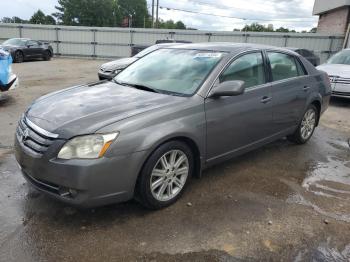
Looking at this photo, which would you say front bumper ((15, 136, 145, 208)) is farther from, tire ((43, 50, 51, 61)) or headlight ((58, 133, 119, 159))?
tire ((43, 50, 51, 61))

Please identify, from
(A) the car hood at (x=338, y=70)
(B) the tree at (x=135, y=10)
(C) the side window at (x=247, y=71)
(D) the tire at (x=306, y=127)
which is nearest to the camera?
(C) the side window at (x=247, y=71)

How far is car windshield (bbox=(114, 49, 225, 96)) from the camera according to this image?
12.1 ft

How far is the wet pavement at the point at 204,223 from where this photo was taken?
8.95ft

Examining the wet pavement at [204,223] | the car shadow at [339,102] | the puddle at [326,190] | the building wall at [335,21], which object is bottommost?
the wet pavement at [204,223]

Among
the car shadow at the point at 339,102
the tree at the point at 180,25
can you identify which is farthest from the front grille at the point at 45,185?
the tree at the point at 180,25

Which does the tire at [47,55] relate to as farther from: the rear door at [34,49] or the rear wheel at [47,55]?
the rear door at [34,49]

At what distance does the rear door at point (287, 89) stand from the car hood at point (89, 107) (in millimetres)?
1691

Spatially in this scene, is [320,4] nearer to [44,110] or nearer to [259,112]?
[259,112]

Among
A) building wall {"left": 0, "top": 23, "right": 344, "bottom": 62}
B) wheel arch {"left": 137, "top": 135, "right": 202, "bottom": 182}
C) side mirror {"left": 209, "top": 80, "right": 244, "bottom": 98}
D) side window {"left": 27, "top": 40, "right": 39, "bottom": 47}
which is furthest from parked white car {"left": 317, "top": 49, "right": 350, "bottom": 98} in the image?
side window {"left": 27, "top": 40, "right": 39, "bottom": 47}

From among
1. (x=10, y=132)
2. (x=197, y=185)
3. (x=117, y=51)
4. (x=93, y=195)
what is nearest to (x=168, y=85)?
(x=197, y=185)

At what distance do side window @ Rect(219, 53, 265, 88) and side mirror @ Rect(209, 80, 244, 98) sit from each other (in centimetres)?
20

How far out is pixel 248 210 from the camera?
340 centimetres

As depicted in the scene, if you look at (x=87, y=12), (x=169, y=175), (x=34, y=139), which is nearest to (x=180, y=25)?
(x=87, y=12)

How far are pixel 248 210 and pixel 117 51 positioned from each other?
69.4ft
